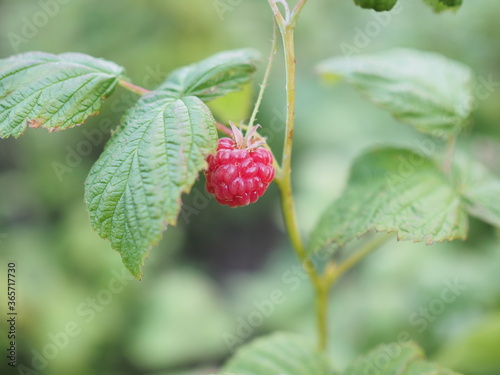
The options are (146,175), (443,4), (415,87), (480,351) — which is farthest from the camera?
(480,351)

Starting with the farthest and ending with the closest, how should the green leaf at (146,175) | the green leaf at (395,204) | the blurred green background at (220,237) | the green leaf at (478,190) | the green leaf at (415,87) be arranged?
the blurred green background at (220,237) → the green leaf at (415,87) → the green leaf at (478,190) → the green leaf at (395,204) → the green leaf at (146,175)

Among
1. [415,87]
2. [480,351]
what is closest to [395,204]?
[415,87]

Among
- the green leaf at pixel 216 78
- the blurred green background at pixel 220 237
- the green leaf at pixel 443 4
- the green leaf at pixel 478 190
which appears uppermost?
the green leaf at pixel 443 4

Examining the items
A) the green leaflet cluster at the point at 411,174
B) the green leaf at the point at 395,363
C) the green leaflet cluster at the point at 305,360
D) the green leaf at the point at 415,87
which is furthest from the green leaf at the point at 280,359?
the green leaf at the point at 415,87

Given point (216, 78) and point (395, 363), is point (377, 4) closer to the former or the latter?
point (216, 78)

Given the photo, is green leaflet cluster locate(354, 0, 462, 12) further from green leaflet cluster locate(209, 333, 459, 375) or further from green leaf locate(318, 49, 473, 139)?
green leaflet cluster locate(209, 333, 459, 375)

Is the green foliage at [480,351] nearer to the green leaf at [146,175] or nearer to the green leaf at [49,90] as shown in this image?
the green leaf at [146,175]
